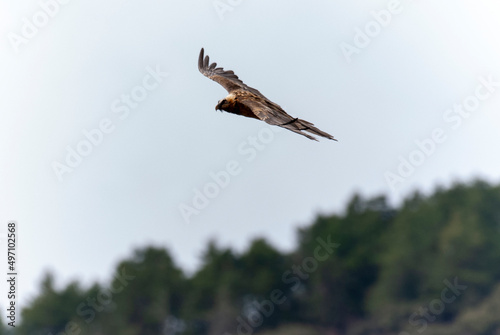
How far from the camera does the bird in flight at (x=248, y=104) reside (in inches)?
758

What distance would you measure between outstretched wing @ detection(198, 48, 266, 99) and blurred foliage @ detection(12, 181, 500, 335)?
41.4m

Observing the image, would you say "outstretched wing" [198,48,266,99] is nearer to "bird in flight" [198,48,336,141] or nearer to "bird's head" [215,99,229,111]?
"bird in flight" [198,48,336,141]

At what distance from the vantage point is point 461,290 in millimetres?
72812

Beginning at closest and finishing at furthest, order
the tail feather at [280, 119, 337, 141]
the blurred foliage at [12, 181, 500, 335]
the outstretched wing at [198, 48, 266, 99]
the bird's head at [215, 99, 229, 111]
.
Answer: the tail feather at [280, 119, 337, 141] → the bird's head at [215, 99, 229, 111] → the outstretched wing at [198, 48, 266, 99] → the blurred foliage at [12, 181, 500, 335]

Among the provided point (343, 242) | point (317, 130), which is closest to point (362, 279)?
point (343, 242)

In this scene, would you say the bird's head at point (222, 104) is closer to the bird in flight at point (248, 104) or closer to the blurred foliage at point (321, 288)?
the bird in flight at point (248, 104)

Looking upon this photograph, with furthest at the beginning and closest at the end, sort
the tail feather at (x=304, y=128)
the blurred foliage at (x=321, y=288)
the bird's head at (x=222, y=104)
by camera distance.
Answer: the blurred foliage at (x=321, y=288) < the bird's head at (x=222, y=104) < the tail feather at (x=304, y=128)

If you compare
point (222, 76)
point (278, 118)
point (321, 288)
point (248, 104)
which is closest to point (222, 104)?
point (248, 104)

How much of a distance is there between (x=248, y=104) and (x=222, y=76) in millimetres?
4352

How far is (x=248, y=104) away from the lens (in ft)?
71.0

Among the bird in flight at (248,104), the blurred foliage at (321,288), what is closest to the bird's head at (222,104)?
the bird in flight at (248,104)

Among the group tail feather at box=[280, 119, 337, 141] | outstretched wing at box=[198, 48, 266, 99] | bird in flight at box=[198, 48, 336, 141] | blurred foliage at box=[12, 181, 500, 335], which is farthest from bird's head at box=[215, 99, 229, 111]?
blurred foliage at box=[12, 181, 500, 335]

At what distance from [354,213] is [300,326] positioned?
12.2 m

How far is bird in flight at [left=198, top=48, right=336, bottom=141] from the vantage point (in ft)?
63.2
